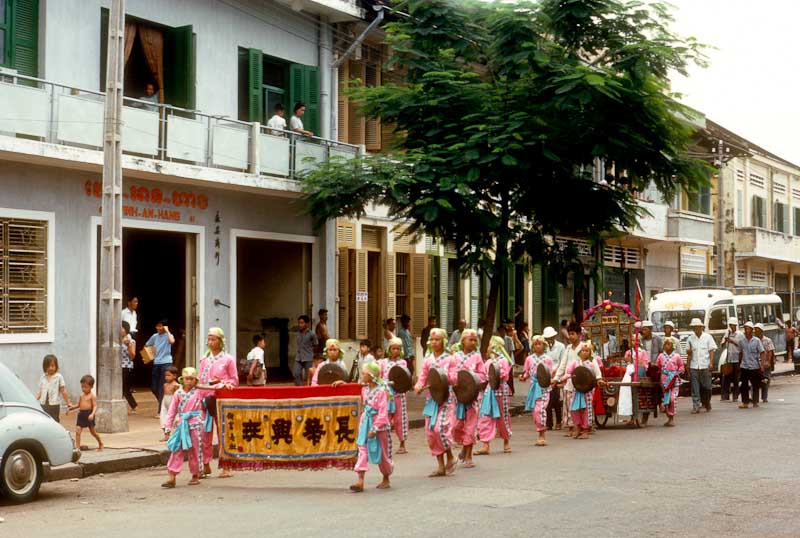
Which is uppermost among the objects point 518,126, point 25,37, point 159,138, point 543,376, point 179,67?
point 179,67

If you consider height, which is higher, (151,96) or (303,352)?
(151,96)

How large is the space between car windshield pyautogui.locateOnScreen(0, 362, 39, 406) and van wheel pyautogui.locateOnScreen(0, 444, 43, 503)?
494 mm

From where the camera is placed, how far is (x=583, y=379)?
17.8 meters

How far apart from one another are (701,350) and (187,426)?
13275 mm

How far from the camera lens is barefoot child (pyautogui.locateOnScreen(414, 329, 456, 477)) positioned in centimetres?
1345

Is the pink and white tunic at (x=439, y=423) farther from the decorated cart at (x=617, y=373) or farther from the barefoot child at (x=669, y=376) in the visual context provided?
the barefoot child at (x=669, y=376)

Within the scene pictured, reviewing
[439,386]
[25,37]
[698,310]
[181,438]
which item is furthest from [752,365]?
[25,37]

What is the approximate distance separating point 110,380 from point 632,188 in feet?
35.8

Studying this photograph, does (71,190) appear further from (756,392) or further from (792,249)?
(792,249)

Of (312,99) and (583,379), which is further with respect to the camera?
(312,99)

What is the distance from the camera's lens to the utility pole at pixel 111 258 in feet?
55.0

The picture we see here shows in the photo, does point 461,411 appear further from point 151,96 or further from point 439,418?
point 151,96

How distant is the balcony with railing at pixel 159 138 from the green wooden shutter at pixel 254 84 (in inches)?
22.9


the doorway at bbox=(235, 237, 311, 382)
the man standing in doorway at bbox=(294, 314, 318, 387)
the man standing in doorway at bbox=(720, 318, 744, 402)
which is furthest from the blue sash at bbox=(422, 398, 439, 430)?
the man standing in doorway at bbox=(720, 318, 744, 402)
